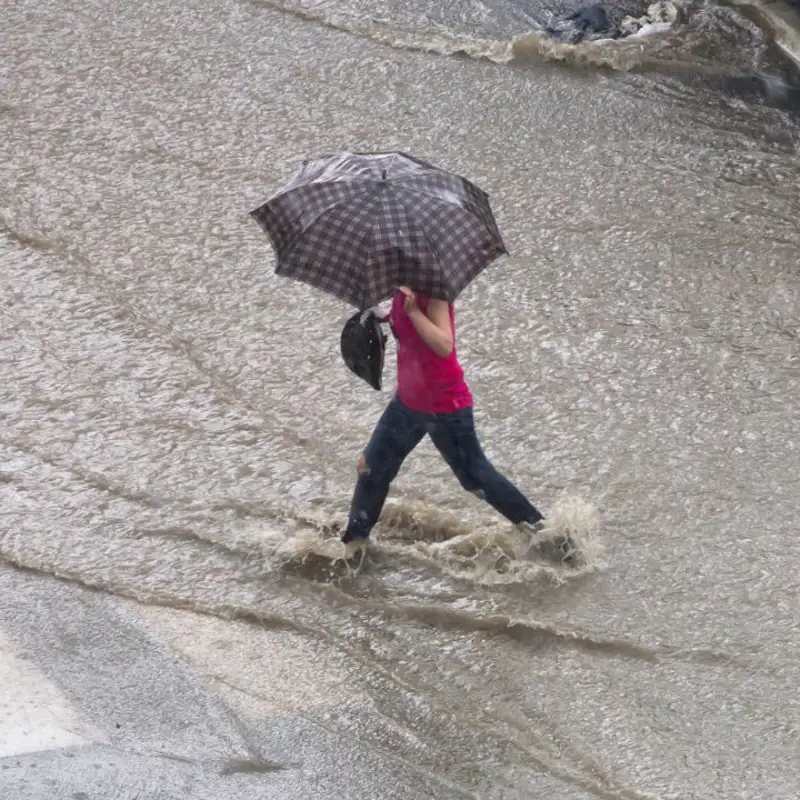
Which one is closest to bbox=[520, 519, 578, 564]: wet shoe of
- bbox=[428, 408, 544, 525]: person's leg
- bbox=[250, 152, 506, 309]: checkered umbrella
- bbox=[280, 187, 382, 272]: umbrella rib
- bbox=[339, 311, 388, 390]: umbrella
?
bbox=[428, 408, 544, 525]: person's leg

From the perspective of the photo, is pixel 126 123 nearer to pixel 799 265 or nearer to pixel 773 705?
pixel 799 265

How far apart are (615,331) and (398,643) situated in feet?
8.88

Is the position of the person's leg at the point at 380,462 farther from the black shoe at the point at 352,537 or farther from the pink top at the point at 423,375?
the pink top at the point at 423,375

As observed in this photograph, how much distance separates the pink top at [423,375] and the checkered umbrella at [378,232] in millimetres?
326

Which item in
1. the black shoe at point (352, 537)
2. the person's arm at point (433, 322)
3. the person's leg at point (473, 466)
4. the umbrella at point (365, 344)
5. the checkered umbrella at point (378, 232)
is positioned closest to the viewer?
the checkered umbrella at point (378, 232)

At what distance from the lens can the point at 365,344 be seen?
481 centimetres

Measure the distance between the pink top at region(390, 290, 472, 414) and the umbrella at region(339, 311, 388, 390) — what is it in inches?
3.7

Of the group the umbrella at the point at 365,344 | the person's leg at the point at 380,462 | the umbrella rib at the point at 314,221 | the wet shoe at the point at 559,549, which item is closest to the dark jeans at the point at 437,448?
the person's leg at the point at 380,462

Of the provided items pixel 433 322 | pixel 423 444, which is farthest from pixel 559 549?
pixel 433 322

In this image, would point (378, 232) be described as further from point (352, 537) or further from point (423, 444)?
point (423, 444)

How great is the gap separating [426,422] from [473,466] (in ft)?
0.94

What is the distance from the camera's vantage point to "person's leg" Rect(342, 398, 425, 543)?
518 cm

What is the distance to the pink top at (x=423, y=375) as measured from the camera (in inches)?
192

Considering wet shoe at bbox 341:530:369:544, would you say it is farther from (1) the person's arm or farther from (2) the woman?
(1) the person's arm
